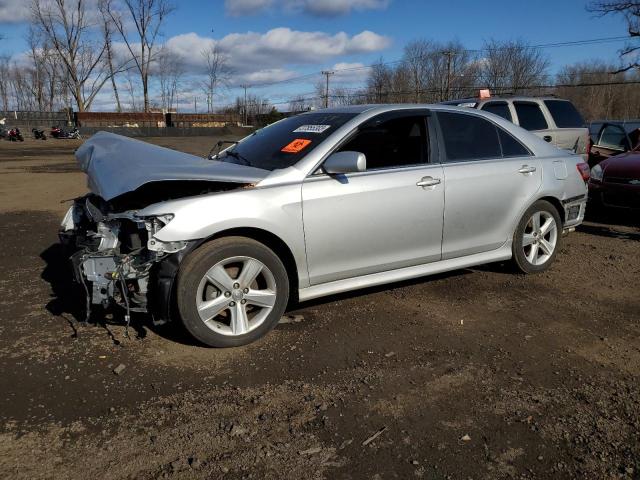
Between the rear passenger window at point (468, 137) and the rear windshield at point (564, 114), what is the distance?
5648 mm

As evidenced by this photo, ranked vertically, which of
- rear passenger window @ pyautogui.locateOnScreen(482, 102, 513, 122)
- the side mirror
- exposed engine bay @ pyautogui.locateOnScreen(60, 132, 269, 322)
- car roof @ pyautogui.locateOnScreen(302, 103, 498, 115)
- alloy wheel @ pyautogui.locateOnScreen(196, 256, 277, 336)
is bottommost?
alloy wheel @ pyautogui.locateOnScreen(196, 256, 277, 336)

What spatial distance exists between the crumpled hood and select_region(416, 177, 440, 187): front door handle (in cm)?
131

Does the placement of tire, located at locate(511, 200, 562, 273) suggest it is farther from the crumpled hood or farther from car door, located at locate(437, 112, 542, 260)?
the crumpled hood

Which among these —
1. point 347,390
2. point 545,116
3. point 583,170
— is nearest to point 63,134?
point 545,116

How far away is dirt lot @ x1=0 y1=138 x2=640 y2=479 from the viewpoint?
2525 millimetres

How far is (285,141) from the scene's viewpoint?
446cm

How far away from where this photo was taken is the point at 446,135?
Answer: 4715mm

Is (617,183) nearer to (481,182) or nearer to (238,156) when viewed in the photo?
(481,182)

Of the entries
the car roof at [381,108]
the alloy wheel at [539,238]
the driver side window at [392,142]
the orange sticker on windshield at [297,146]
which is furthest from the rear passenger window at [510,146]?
the orange sticker on windshield at [297,146]

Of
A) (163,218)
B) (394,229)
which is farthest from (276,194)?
(394,229)

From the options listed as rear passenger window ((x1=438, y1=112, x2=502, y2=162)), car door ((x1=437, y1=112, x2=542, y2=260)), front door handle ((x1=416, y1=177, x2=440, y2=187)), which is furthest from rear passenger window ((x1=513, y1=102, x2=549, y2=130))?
front door handle ((x1=416, y1=177, x2=440, y2=187))

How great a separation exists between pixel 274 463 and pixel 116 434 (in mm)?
868

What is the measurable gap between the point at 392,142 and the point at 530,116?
6.29 m

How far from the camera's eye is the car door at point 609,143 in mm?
10633
